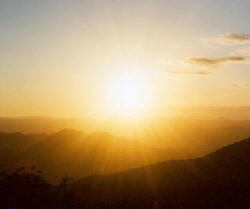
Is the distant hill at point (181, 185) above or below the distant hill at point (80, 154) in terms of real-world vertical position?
below

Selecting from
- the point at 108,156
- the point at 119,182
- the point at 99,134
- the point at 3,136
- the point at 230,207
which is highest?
the point at 3,136

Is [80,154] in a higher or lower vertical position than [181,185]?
higher

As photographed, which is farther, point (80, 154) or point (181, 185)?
point (80, 154)

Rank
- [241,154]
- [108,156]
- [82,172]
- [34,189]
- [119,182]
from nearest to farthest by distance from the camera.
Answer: [34,189], [119,182], [241,154], [82,172], [108,156]

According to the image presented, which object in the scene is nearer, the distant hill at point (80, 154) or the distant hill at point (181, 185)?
the distant hill at point (181, 185)

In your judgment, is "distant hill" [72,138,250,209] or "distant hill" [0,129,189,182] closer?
"distant hill" [72,138,250,209]

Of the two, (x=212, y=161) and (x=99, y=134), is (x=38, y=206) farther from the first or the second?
(x=99, y=134)

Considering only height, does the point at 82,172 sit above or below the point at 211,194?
above

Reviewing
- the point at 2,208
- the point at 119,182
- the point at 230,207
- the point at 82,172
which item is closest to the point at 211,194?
the point at 230,207
